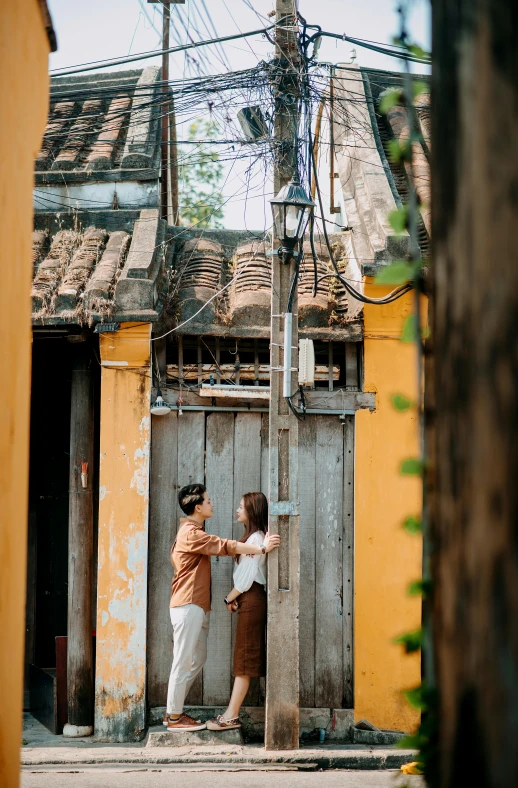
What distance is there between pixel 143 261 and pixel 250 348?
1.25 meters

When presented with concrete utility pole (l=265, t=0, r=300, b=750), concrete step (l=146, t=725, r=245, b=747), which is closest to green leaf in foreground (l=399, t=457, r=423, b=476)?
concrete utility pole (l=265, t=0, r=300, b=750)

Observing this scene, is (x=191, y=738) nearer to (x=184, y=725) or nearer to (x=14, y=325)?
(x=184, y=725)

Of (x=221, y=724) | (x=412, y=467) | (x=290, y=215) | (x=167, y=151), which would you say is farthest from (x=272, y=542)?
(x=167, y=151)

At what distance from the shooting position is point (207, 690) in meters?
8.09

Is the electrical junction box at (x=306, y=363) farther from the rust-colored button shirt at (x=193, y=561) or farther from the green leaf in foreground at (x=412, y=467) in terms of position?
the green leaf in foreground at (x=412, y=467)

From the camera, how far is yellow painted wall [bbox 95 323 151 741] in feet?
25.6

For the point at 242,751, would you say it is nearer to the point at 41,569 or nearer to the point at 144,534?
the point at 144,534

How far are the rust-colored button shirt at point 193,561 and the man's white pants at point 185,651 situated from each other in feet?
0.27

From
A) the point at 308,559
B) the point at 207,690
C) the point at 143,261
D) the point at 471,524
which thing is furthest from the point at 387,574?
the point at 471,524

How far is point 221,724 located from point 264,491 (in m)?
1.98

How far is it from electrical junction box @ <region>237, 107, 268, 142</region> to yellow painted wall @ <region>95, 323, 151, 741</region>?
1946 mm

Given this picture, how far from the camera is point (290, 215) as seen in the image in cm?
721

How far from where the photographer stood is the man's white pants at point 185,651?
A: 7535 mm

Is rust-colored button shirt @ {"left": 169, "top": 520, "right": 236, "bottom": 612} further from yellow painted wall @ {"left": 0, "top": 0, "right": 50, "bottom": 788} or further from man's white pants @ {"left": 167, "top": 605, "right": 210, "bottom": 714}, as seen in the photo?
yellow painted wall @ {"left": 0, "top": 0, "right": 50, "bottom": 788}
